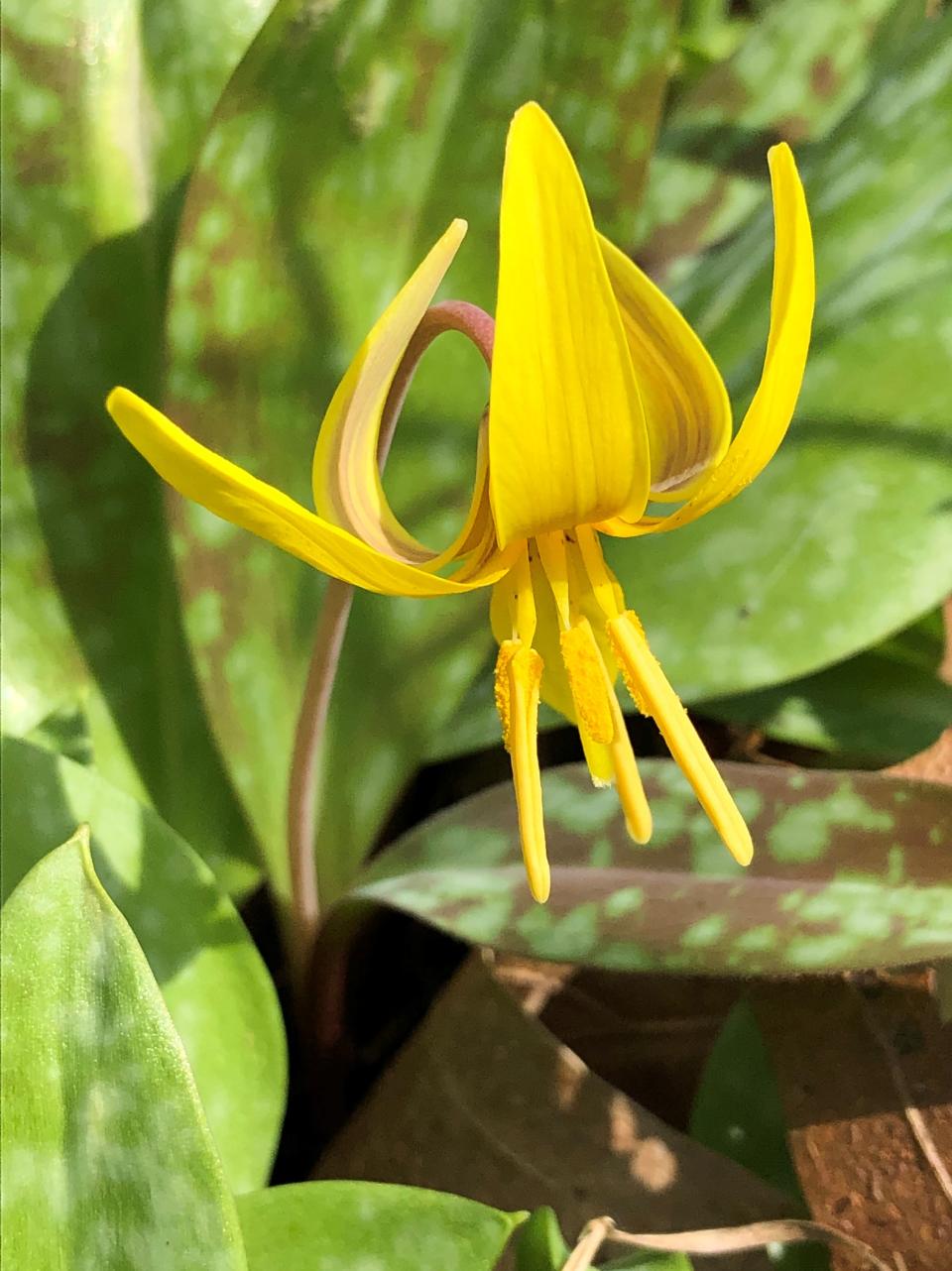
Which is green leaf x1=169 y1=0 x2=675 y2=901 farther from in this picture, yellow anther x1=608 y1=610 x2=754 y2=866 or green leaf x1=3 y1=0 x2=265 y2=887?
yellow anther x1=608 y1=610 x2=754 y2=866

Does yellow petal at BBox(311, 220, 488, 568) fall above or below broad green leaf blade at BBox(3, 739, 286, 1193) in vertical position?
above

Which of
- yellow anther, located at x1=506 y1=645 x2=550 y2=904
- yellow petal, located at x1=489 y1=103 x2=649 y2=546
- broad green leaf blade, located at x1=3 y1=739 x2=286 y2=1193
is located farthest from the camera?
broad green leaf blade, located at x1=3 y1=739 x2=286 y2=1193

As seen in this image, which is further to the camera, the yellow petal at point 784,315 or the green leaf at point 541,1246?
the green leaf at point 541,1246

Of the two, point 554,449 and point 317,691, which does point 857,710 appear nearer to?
point 317,691

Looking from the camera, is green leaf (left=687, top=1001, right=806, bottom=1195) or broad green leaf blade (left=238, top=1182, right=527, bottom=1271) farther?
green leaf (left=687, top=1001, right=806, bottom=1195)

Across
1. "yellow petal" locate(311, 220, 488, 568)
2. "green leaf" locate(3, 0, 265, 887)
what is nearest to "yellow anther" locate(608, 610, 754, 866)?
"yellow petal" locate(311, 220, 488, 568)

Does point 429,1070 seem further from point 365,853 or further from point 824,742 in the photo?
point 824,742

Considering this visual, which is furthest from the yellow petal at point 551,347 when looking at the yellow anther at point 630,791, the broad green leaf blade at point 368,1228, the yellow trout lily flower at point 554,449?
the broad green leaf blade at point 368,1228

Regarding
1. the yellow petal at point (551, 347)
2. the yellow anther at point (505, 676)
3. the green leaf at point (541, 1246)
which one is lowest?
the green leaf at point (541, 1246)

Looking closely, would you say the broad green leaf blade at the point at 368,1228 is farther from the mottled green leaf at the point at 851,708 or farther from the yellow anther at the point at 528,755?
the mottled green leaf at the point at 851,708

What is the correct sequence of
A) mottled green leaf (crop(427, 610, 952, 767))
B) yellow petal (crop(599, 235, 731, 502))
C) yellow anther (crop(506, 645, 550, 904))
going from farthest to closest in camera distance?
mottled green leaf (crop(427, 610, 952, 767)), yellow anther (crop(506, 645, 550, 904)), yellow petal (crop(599, 235, 731, 502))
